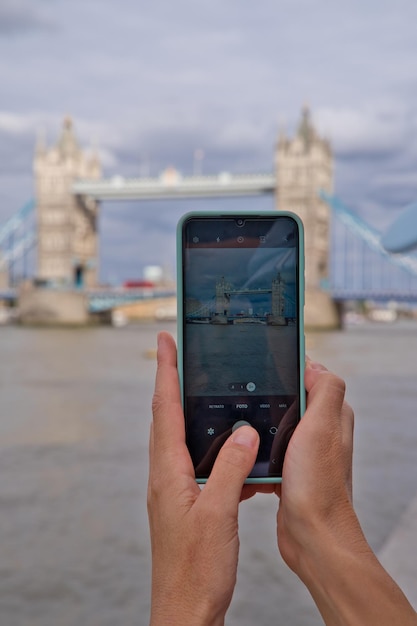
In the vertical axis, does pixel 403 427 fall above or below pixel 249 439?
below

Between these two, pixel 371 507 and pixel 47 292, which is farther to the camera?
pixel 47 292

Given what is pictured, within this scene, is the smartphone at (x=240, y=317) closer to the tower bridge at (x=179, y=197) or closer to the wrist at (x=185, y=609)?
the wrist at (x=185, y=609)

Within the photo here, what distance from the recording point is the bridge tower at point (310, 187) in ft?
115

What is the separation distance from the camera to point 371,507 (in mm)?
4262

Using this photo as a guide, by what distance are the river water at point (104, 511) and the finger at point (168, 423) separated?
226 cm

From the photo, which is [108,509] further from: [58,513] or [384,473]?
[384,473]

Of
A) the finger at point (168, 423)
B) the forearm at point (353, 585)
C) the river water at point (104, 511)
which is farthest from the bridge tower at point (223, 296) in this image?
the river water at point (104, 511)

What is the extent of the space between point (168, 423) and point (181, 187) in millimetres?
35480

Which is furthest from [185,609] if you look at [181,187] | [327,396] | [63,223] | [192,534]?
[63,223]

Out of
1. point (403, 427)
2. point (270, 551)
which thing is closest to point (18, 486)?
point (270, 551)

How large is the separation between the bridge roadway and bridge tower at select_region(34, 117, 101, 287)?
1.59m

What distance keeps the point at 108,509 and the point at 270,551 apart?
1043mm

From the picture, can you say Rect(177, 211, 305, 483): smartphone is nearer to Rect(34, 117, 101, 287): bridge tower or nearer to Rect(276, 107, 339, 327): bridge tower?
Rect(276, 107, 339, 327): bridge tower

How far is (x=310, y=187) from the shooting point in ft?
119
